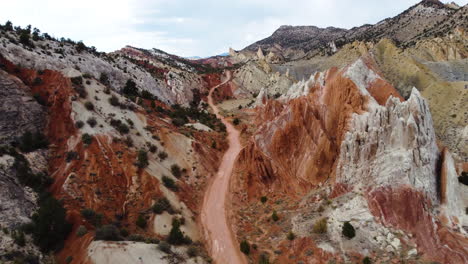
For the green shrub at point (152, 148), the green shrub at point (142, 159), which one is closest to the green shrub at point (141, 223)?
the green shrub at point (142, 159)

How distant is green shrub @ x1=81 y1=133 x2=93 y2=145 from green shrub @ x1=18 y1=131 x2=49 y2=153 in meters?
4.18

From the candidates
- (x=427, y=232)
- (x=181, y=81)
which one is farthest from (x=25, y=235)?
(x=181, y=81)

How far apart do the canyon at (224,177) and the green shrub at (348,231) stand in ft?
0.48

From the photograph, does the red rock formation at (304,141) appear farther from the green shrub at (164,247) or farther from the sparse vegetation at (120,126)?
the sparse vegetation at (120,126)

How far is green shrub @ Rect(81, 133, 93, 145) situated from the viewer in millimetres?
28525

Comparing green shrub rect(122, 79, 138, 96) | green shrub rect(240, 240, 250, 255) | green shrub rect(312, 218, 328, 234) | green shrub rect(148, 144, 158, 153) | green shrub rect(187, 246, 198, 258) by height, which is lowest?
green shrub rect(187, 246, 198, 258)

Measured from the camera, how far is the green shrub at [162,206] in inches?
1021

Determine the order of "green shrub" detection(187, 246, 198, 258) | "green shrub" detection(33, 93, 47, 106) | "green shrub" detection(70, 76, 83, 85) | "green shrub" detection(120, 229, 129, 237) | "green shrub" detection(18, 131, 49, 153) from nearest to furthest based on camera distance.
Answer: "green shrub" detection(187, 246, 198, 258)
"green shrub" detection(120, 229, 129, 237)
"green shrub" detection(18, 131, 49, 153)
"green shrub" detection(33, 93, 47, 106)
"green shrub" detection(70, 76, 83, 85)

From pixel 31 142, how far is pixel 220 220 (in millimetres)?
21423

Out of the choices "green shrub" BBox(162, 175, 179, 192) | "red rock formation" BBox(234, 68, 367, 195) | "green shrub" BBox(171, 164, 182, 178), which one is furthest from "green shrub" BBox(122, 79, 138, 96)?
"red rock formation" BBox(234, 68, 367, 195)

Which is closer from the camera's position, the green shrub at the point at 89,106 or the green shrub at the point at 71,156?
the green shrub at the point at 71,156

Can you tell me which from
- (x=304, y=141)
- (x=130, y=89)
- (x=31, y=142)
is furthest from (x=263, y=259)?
(x=130, y=89)

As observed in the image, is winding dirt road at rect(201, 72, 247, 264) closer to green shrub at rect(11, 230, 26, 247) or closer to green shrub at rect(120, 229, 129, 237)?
green shrub at rect(120, 229, 129, 237)

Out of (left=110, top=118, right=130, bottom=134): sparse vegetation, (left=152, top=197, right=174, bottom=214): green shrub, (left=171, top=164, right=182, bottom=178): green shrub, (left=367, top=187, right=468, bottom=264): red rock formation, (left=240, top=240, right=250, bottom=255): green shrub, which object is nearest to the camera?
(left=367, top=187, right=468, bottom=264): red rock formation
